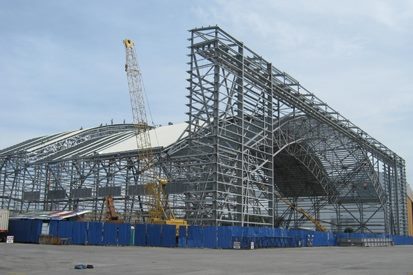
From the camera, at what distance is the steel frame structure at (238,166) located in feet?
172

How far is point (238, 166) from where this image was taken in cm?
5447

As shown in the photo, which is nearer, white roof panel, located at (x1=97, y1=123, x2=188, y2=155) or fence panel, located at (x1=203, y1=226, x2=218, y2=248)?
fence panel, located at (x1=203, y1=226, x2=218, y2=248)

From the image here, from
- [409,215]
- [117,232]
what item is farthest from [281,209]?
[117,232]

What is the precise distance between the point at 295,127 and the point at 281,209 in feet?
101

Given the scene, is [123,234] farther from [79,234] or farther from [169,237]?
[169,237]

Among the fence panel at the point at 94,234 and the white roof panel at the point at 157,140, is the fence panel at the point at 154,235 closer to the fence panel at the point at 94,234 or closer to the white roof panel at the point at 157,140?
the fence panel at the point at 94,234

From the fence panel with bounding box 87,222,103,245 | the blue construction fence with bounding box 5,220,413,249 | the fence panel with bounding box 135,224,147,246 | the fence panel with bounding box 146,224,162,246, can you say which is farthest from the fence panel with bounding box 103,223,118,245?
the fence panel with bounding box 146,224,162,246

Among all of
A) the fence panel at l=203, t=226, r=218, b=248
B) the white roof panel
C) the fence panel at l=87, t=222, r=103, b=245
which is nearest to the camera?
the fence panel at l=87, t=222, r=103, b=245

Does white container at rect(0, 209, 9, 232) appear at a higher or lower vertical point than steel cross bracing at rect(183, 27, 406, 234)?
lower

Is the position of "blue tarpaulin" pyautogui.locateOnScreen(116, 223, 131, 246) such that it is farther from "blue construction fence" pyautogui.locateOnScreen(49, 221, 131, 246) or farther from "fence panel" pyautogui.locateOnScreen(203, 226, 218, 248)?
"fence panel" pyautogui.locateOnScreen(203, 226, 218, 248)

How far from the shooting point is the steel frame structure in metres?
52.3

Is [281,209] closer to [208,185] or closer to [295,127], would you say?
[295,127]

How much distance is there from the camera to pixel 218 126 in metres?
51.0

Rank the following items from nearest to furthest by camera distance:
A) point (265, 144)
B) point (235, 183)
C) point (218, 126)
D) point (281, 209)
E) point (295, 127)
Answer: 1. point (218, 126)
2. point (235, 183)
3. point (265, 144)
4. point (295, 127)
5. point (281, 209)
